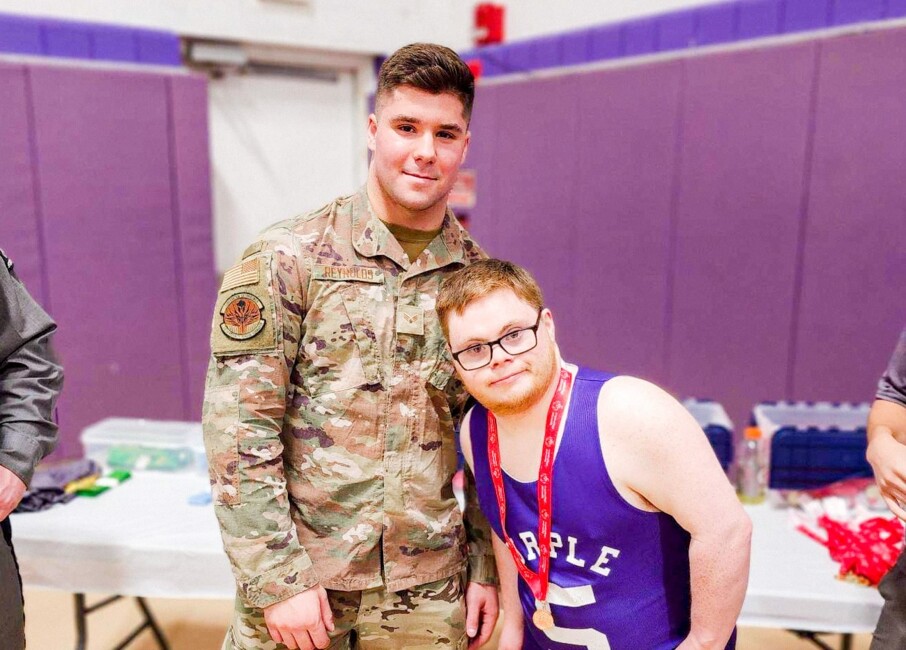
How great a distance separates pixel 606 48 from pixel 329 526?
10.4 ft

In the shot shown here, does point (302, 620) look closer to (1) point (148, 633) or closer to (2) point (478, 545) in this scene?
(2) point (478, 545)

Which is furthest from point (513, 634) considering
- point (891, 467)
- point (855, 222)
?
point (855, 222)

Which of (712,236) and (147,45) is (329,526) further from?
(147,45)

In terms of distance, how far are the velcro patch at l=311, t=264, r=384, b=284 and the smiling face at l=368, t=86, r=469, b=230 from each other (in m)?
0.13

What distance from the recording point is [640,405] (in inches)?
42.1

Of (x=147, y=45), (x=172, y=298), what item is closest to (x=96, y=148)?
(x=147, y=45)

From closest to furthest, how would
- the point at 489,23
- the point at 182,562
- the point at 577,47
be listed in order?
the point at 182,562, the point at 577,47, the point at 489,23

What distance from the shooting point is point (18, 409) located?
130cm

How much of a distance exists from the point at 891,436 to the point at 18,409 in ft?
5.41

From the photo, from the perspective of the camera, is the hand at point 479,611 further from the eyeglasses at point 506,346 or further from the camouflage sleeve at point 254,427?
the eyeglasses at point 506,346

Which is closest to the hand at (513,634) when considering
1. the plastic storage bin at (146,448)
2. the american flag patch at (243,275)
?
the american flag patch at (243,275)

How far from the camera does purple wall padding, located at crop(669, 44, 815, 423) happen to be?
3.08 metres

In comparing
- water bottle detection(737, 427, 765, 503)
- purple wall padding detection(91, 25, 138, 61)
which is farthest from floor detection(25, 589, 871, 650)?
purple wall padding detection(91, 25, 138, 61)

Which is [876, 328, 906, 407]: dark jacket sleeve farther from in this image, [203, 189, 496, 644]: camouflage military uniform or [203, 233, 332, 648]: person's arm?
[203, 233, 332, 648]: person's arm
